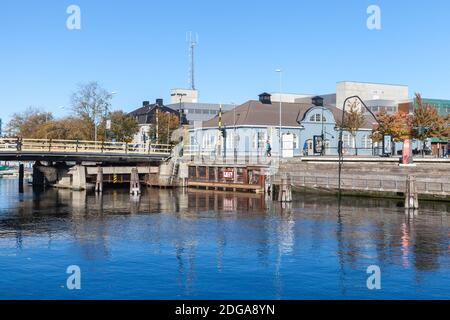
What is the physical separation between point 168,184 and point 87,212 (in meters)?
31.1

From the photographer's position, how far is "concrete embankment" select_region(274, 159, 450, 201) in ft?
181

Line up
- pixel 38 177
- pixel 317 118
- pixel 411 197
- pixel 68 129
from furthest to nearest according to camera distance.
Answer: pixel 68 129, pixel 317 118, pixel 38 177, pixel 411 197

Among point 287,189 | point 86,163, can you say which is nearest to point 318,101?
point 86,163

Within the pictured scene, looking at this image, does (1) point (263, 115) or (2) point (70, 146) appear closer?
(2) point (70, 146)

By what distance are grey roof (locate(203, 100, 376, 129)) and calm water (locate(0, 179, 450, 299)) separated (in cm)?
3498

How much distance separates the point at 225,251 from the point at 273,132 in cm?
5397

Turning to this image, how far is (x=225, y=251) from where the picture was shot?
32.1 metres

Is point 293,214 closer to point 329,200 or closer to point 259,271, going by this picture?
point 329,200

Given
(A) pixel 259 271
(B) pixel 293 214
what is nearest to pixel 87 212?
(B) pixel 293 214

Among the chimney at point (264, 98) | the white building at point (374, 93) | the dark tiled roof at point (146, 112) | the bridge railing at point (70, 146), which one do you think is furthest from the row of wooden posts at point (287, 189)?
the white building at point (374, 93)

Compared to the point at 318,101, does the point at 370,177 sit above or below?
below

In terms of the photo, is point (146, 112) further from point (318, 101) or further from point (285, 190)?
point (285, 190)

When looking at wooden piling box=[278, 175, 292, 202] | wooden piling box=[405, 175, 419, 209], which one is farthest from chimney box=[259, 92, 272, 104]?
wooden piling box=[405, 175, 419, 209]

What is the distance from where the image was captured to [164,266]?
2828 centimetres
